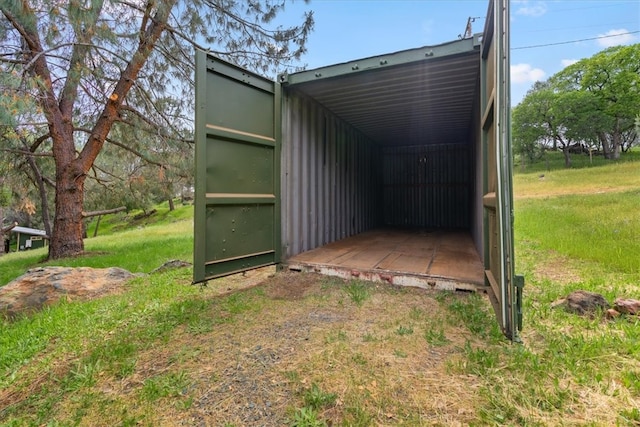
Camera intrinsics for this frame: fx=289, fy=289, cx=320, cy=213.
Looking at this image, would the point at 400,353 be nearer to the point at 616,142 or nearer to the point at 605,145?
the point at 616,142

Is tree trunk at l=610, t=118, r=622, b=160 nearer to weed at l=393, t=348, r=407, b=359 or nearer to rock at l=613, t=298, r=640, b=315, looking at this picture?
rock at l=613, t=298, r=640, b=315

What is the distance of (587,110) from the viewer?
29219 mm

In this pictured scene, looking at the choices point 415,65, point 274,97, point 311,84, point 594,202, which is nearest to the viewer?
point 415,65

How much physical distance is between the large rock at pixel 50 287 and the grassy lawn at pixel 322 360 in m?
0.31

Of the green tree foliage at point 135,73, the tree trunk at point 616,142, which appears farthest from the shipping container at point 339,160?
the tree trunk at point 616,142

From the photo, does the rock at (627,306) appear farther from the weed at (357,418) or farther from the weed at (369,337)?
the weed at (357,418)

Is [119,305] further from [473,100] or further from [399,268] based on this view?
[473,100]

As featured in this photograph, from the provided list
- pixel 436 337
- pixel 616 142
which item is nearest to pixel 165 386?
pixel 436 337

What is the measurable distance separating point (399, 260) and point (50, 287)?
4.35m

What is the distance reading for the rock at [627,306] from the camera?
2227 millimetres

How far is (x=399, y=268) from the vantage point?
11.4ft

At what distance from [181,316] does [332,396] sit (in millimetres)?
1727

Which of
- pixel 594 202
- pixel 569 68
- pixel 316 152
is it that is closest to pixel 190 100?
pixel 316 152

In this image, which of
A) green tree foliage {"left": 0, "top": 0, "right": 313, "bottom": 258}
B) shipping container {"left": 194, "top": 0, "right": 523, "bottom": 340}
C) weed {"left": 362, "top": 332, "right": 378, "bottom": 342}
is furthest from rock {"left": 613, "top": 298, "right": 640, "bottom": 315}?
green tree foliage {"left": 0, "top": 0, "right": 313, "bottom": 258}
